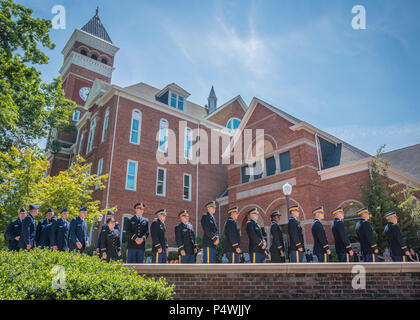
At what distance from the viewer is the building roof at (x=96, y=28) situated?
38.8m

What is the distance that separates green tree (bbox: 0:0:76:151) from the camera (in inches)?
580

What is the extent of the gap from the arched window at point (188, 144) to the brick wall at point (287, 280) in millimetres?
19496

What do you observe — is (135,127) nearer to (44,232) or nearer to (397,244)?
(44,232)

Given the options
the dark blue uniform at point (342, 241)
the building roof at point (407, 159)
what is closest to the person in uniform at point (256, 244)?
the dark blue uniform at point (342, 241)

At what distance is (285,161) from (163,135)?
1016cm

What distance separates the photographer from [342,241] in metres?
8.20

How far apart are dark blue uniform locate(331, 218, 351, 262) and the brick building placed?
319 inches

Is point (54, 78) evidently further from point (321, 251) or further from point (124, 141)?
point (321, 251)

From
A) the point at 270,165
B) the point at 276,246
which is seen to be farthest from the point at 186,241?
the point at 270,165

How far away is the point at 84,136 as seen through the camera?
87.6 feet

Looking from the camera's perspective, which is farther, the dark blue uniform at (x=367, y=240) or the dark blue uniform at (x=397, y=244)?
the dark blue uniform at (x=397, y=244)

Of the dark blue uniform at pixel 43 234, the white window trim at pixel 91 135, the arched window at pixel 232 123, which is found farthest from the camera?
the arched window at pixel 232 123

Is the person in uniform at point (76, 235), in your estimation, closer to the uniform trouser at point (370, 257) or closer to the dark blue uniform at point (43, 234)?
the dark blue uniform at point (43, 234)

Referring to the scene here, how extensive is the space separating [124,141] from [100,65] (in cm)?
2028
